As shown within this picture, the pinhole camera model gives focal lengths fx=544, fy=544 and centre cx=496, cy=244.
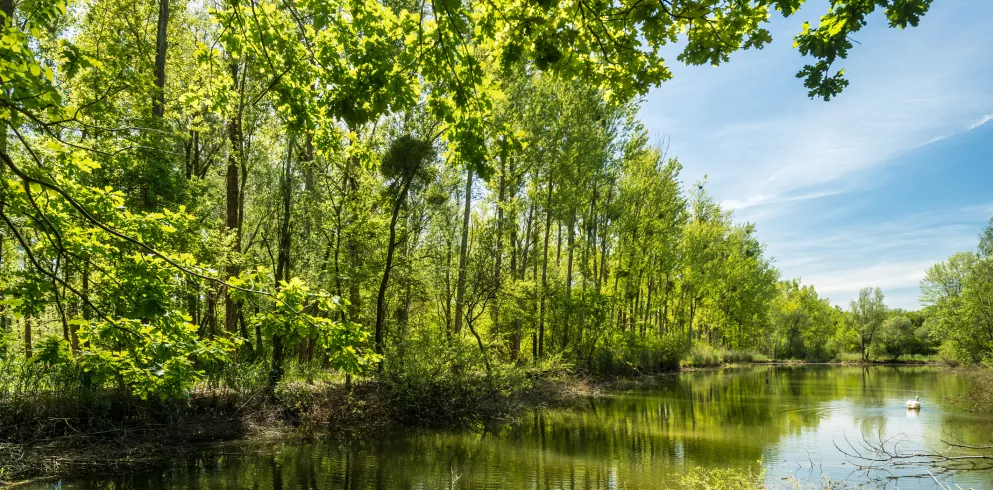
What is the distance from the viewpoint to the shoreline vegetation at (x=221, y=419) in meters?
9.52

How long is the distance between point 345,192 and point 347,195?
0.56 m

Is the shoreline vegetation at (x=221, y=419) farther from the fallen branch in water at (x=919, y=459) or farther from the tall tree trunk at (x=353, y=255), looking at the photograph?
the tall tree trunk at (x=353, y=255)

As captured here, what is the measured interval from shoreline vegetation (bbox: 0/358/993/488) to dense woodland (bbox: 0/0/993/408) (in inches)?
18.4

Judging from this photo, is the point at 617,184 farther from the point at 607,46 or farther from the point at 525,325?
the point at 607,46

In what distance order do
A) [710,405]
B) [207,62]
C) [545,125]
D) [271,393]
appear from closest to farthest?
1. [207,62]
2. [271,393]
3. [710,405]
4. [545,125]

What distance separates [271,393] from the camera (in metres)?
13.5

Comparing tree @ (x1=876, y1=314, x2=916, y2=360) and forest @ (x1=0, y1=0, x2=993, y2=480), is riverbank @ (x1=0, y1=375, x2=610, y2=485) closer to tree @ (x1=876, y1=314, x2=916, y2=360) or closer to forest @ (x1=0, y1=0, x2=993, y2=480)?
forest @ (x1=0, y1=0, x2=993, y2=480)

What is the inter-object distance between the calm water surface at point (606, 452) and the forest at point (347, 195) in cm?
245

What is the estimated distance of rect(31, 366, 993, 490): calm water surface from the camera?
9344mm

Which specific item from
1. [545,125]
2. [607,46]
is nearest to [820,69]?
[607,46]

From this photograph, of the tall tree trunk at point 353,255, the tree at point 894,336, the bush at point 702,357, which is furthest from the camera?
the tree at point 894,336

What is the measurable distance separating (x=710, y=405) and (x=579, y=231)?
46.7 feet

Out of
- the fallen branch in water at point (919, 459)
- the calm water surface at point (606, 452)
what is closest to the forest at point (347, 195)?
the calm water surface at point (606, 452)

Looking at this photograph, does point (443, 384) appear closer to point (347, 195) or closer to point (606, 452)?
point (606, 452)
